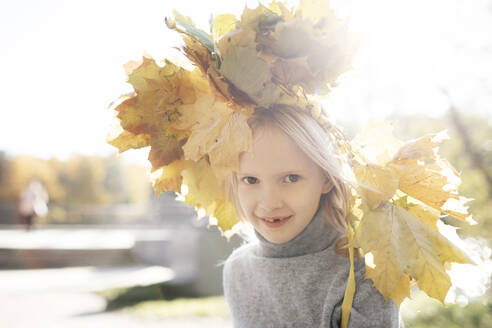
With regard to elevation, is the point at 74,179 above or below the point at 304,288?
above

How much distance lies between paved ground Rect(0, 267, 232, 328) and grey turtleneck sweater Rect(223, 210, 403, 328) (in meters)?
4.16

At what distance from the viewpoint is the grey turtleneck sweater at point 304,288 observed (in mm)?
1257

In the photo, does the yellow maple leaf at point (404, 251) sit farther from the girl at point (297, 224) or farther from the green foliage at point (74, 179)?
the green foliage at point (74, 179)

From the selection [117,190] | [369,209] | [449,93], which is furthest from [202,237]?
[117,190]

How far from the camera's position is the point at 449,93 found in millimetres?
5734

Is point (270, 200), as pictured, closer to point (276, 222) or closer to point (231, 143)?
point (276, 222)

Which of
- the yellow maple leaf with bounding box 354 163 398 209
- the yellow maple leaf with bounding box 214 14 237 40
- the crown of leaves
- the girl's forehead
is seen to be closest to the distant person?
the crown of leaves

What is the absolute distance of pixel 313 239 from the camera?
150cm

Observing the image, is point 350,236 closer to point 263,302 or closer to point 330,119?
point 330,119

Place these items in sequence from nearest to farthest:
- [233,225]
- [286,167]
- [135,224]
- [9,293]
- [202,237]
Answer: [286,167]
[233,225]
[9,293]
[202,237]
[135,224]

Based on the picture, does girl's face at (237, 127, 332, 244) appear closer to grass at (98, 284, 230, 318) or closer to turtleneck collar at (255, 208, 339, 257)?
turtleneck collar at (255, 208, 339, 257)

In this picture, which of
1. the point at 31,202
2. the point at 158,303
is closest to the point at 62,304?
the point at 158,303

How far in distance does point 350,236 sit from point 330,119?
41 centimetres

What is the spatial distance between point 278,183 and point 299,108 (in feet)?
0.84
